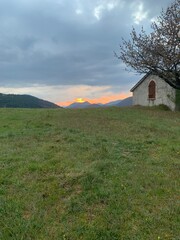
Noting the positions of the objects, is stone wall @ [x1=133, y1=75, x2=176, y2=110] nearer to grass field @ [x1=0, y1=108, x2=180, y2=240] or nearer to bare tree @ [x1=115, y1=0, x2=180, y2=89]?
bare tree @ [x1=115, y1=0, x2=180, y2=89]

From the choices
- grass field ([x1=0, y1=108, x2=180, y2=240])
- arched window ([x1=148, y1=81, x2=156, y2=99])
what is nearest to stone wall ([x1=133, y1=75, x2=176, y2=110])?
arched window ([x1=148, y1=81, x2=156, y2=99])

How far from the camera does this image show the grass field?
3.68 meters

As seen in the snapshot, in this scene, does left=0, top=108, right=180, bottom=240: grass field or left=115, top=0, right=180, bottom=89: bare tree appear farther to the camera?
left=115, top=0, right=180, bottom=89: bare tree

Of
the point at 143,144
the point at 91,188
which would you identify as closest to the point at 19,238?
the point at 91,188

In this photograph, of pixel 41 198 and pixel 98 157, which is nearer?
pixel 41 198

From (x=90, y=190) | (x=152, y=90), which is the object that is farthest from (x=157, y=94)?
(x=90, y=190)

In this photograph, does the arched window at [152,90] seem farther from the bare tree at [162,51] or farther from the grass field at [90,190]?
the grass field at [90,190]

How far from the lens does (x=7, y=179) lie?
5344mm

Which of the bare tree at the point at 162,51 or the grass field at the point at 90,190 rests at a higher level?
the bare tree at the point at 162,51

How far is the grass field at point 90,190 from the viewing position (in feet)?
12.1

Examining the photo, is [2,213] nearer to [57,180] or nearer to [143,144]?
[57,180]

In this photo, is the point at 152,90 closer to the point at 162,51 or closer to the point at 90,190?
the point at 162,51

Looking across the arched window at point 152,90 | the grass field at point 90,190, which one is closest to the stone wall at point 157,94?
the arched window at point 152,90

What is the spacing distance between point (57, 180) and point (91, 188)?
802 mm
